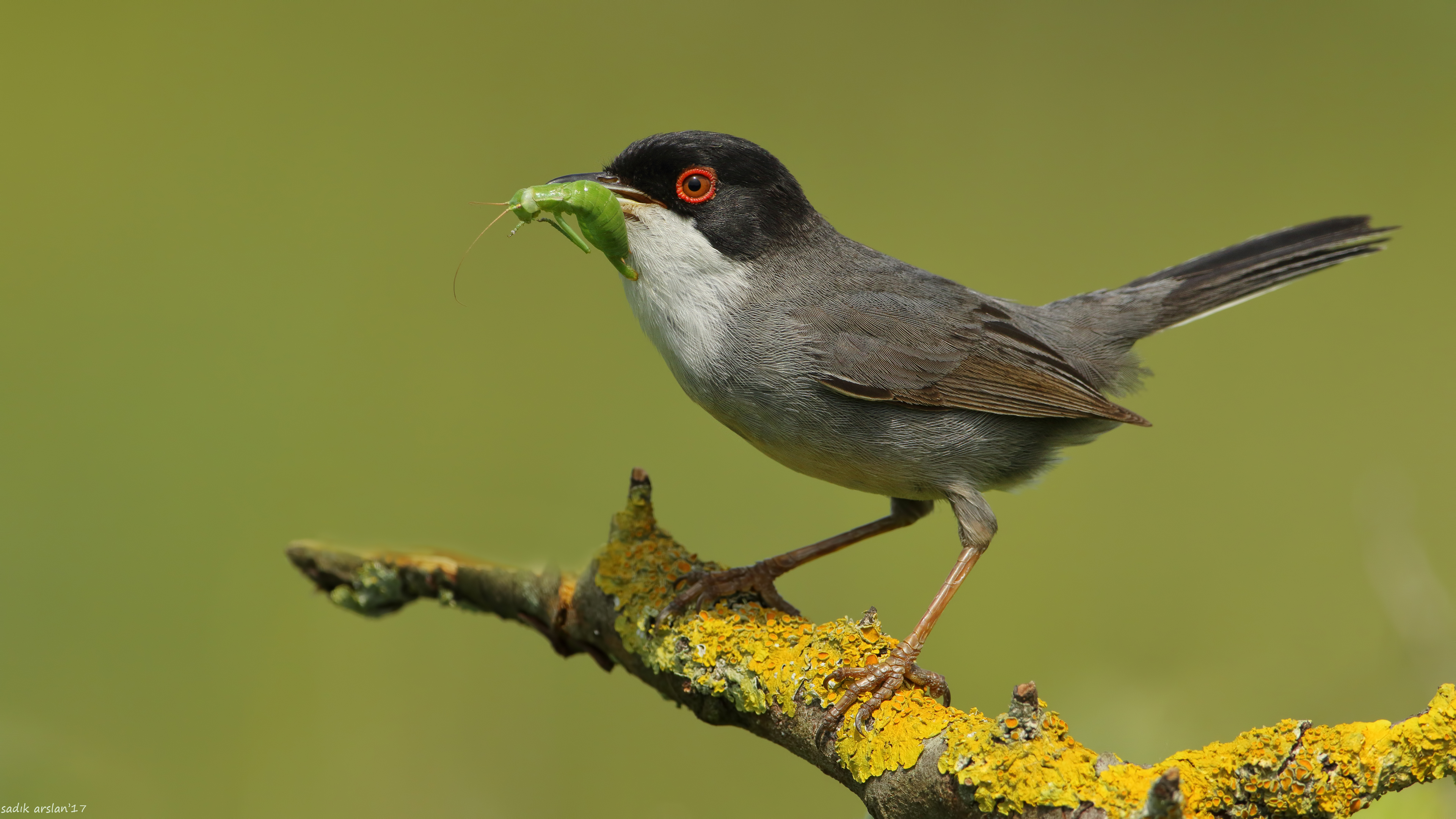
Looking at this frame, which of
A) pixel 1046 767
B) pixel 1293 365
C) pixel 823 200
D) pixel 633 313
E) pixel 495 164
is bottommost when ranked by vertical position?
pixel 1046 767

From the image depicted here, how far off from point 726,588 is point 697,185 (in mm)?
1511

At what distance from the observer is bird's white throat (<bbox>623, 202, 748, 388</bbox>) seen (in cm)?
373

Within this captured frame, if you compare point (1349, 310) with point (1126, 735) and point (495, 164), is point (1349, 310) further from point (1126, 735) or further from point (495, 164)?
point (495, 164)

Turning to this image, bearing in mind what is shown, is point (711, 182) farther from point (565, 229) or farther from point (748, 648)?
point (748, 648)

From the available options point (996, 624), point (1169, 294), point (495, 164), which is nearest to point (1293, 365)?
point (996, 624)

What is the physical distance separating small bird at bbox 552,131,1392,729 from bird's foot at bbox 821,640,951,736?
0.21 meters

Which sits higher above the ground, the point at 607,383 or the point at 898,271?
the point at 898,271

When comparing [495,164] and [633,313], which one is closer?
[633,313]

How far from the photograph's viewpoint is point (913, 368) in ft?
12.7

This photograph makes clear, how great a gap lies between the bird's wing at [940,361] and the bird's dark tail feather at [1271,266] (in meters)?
1.09

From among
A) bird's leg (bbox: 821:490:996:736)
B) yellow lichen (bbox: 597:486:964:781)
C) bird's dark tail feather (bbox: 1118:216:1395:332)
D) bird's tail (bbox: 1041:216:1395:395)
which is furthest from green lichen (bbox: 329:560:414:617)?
bird's dark tail feather (bbox: 1118:216:1395:332)

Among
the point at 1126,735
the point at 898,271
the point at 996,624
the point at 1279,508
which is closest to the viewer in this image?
the point at 1126,735

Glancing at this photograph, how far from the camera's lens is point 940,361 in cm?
397

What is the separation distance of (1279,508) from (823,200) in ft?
14.7
